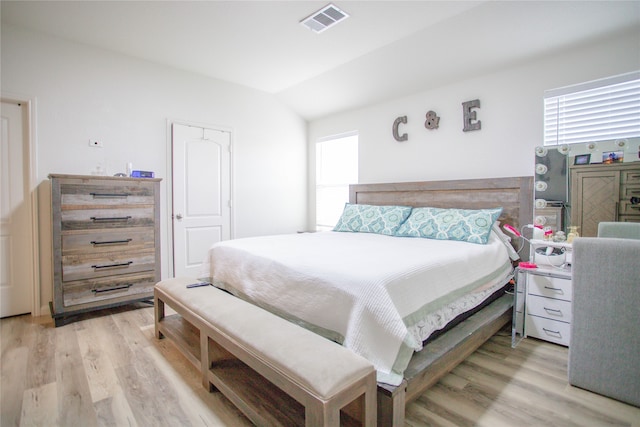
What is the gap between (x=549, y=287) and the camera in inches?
90.2

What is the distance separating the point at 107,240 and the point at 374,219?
2599mm

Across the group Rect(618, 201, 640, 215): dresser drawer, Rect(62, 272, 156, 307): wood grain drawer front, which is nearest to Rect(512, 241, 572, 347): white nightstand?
Rect(618, 201, 640, 215): dresser drawer

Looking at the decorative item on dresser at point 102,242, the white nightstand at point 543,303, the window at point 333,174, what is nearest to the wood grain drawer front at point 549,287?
the white nightstand at point 543,303

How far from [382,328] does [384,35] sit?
2728 millimetres

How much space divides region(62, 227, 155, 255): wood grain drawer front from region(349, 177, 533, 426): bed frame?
254cm

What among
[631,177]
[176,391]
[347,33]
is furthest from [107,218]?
[631,177]

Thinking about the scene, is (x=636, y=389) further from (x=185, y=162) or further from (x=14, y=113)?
(x=14, y=113)

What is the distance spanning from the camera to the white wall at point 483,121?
2586 millimetres

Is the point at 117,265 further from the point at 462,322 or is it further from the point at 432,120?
the point at 432,120

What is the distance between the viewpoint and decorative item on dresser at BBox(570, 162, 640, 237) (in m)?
2.25

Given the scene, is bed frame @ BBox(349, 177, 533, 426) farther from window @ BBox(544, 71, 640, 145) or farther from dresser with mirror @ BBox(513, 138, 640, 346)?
window @ BBox(544, 71, 640, 145)

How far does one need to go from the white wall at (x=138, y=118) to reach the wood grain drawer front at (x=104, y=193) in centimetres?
51

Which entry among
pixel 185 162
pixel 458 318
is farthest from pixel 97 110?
pixel 458 318

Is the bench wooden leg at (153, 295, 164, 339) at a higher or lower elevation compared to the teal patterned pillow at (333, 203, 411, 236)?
lower
